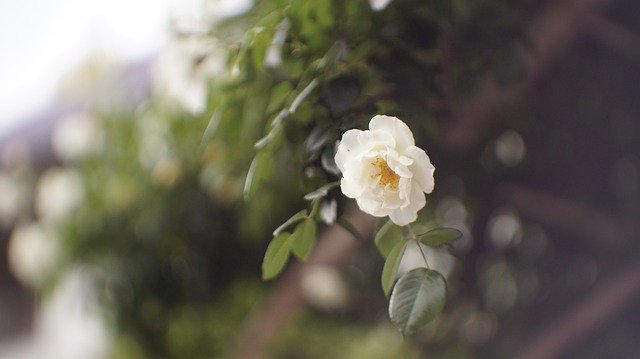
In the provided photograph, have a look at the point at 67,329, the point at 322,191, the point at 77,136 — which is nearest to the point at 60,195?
the point at 77,136

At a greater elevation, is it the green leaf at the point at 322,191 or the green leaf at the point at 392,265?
the green leaf at the point at 322,191

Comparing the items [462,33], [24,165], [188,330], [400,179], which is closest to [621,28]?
[462,33]

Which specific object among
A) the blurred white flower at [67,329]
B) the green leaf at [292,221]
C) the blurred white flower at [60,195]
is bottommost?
the blurred white flower at [67,329]

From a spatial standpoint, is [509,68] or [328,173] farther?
[509,68]

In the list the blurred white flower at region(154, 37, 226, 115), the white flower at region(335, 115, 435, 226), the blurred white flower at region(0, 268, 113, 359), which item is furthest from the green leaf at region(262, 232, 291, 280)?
the blurred white flower at region(0, 268, 113, 359)

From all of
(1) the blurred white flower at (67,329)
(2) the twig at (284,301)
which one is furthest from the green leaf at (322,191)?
(1) the blurred white flower at (67,329)

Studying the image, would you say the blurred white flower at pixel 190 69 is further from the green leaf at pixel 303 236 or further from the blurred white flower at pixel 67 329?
the blurred white flower at pixel 67 329

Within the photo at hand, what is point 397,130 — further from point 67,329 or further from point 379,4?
point 67,329
